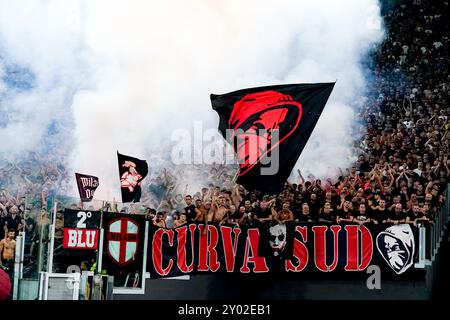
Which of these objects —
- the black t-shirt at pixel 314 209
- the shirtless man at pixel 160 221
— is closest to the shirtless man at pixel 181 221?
the shirtless man at pixel 160 221

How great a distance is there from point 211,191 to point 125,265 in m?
1.88

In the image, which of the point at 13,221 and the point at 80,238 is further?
the point at 13,221

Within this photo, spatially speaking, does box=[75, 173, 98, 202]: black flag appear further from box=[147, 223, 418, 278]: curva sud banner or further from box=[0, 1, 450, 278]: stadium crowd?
box=[147, 223, 418, 278]: curva sud banner

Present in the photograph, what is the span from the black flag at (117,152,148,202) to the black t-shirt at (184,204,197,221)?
29.4 inches

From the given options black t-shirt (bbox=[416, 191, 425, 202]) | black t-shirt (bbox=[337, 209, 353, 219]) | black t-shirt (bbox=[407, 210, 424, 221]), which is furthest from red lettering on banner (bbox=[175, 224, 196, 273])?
black t-shirt (bbox=[416, 191, 425, 202])

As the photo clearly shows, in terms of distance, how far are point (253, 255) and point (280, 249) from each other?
34 cm

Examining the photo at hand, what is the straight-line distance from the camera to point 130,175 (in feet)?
38.7

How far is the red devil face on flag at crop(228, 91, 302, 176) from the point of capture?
10484mm

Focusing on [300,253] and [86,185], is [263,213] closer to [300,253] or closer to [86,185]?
[300,253]

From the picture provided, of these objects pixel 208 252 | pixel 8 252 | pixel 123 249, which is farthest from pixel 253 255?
pixel 8 252

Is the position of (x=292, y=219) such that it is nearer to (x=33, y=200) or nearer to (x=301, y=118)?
(x=301, y=118)

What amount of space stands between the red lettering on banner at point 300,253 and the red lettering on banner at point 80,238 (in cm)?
225

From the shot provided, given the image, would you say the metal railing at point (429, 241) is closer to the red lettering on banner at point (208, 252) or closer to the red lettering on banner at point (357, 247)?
the red lettering on banner at point (357, 247)

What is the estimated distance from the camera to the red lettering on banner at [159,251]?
11.0 meters
